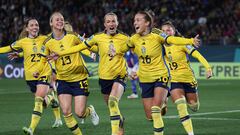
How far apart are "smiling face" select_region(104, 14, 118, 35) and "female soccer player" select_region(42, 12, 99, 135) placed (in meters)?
0.68

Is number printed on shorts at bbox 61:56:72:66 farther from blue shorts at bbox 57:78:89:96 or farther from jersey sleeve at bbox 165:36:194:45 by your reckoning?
jersey sleeve at bbox 165:36:194:45

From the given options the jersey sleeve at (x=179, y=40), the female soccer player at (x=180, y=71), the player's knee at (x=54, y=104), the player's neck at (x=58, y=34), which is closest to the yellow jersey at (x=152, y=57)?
the jersey sleeve at (x=179, y=40)

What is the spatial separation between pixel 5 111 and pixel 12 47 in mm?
5155

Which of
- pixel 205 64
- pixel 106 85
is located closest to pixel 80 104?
pixel 106 85

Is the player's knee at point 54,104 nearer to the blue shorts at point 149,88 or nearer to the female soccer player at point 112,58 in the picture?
the female soccer player at point 112,58

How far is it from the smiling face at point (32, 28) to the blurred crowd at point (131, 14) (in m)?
22.4

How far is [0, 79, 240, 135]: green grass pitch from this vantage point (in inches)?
631

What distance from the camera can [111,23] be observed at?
1420 cm

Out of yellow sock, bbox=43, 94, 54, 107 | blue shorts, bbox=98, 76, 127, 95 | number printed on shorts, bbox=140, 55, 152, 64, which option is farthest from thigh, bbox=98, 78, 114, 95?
yellow sock, bbox=43, 94, 54, 107

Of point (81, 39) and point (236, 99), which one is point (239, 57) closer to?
point (236, 99)

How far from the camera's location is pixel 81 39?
14.6 metres

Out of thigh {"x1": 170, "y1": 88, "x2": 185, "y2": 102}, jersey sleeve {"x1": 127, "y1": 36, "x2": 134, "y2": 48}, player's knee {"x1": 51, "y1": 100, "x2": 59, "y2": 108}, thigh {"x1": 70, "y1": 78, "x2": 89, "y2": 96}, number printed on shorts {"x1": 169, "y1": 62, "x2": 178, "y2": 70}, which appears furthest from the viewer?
player's knee {"x1": 51, "y1": 100, "x2": 59, "y2": 108}

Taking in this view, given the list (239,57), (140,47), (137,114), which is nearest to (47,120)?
(137,114)

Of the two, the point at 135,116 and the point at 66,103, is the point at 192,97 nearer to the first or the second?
the point at 66,103
